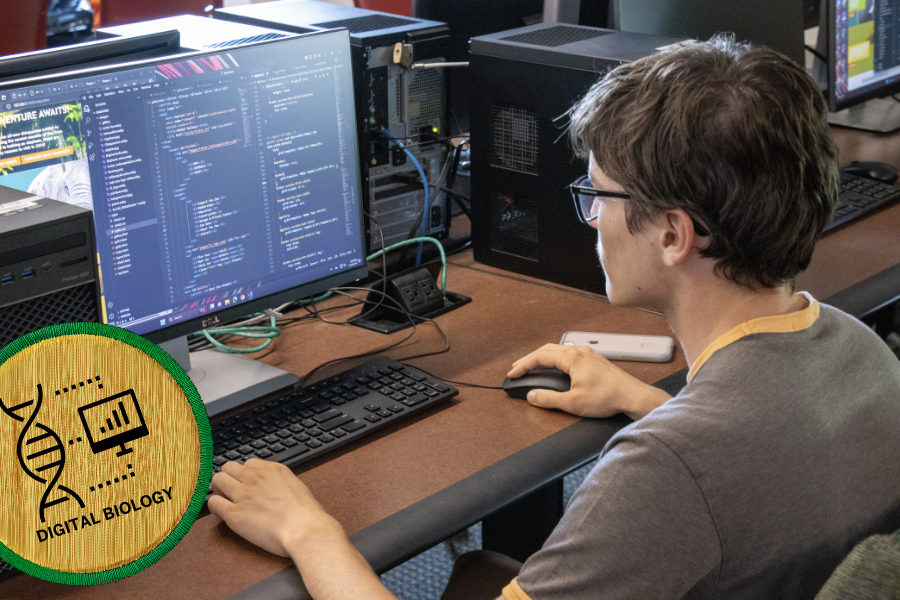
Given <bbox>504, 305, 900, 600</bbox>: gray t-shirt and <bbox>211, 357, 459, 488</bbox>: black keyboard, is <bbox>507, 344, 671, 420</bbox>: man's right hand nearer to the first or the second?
<bbox>211, 357, 459, 488</bbox>: black keyboard

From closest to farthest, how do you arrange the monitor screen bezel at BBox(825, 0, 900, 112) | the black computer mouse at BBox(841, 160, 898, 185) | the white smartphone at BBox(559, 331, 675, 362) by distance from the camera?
the white smartphone at BBox(559, 331, 675, 362), the black computer mouse at BBox(841, 160, 898, 185), the monitor screen bezel at BBox(825, 0, 900, 112)

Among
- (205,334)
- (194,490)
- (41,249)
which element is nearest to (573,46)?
(205,334)

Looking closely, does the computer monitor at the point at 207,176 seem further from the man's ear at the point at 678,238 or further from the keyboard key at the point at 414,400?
the man's ear at the point at 678,238

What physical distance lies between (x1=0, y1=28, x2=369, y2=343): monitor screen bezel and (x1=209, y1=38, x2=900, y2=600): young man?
0.29 metres

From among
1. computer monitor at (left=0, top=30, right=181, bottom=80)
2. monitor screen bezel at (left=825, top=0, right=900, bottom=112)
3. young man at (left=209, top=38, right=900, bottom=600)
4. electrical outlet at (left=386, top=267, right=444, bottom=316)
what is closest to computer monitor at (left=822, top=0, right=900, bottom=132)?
monitor screen bezel at (left=825, top=0, right=900, bottom=112)

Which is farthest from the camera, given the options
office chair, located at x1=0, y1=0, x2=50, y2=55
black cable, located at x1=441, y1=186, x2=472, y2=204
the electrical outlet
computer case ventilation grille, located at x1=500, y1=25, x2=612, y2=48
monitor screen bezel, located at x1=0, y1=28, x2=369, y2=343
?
office chair, located at x1=0, y1=0, x2=50, y2=55

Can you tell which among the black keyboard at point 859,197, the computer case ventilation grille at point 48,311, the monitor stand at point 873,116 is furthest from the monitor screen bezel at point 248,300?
the monitor stand at point 873,116

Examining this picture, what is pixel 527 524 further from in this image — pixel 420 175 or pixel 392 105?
pixel 392 105

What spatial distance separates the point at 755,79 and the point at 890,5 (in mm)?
1902

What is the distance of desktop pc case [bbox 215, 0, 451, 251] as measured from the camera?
1.76 metres

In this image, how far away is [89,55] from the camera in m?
1.32

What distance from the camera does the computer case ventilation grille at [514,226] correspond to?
5.96ft

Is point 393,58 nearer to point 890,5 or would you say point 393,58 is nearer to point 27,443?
point 27,443

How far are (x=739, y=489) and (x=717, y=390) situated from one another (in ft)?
0.31
